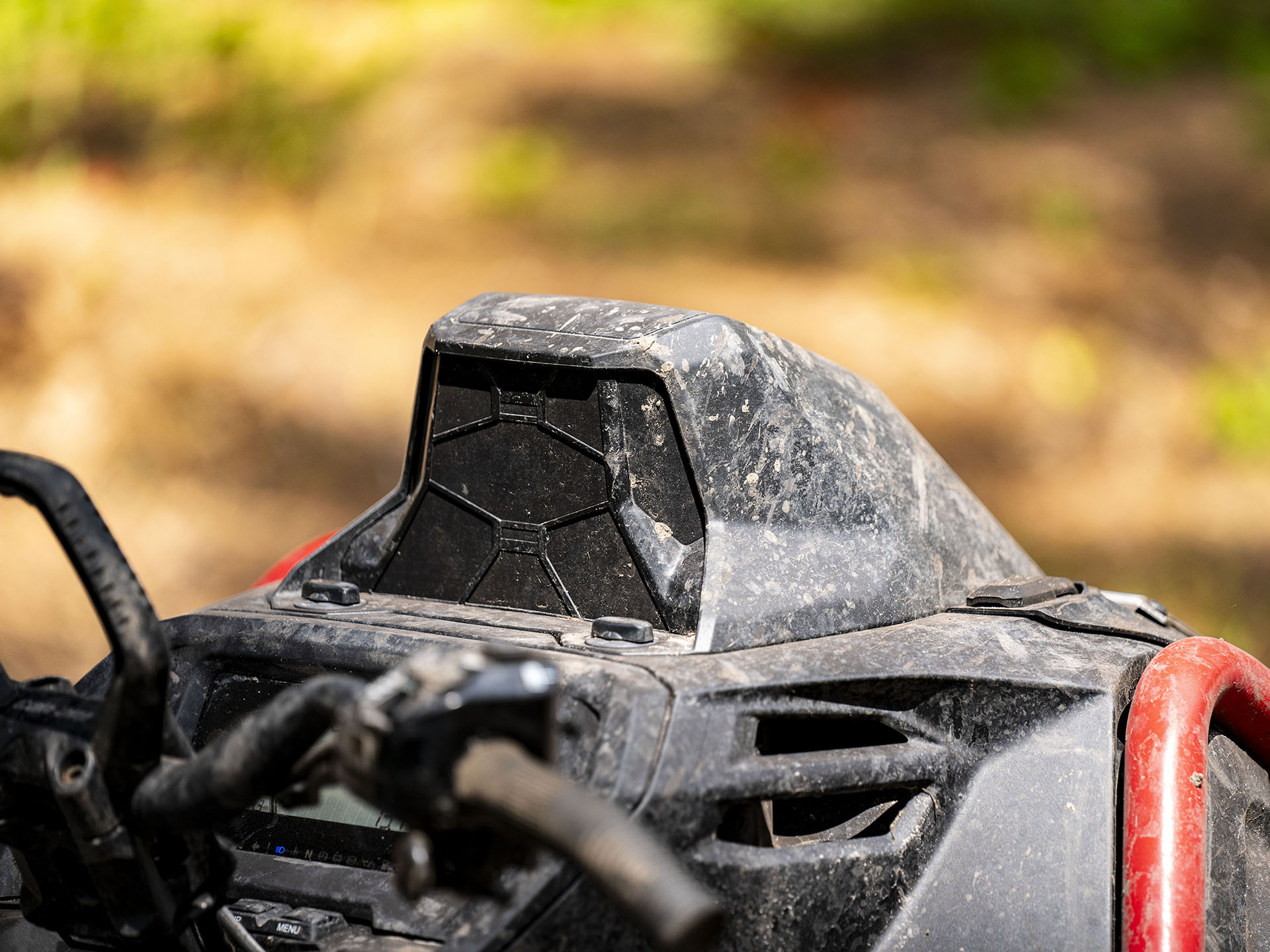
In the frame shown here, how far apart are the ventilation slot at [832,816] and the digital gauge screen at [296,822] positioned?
423 mm

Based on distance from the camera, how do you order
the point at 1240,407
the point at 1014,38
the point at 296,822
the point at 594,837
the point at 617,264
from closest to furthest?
the point at 594,837
the point at 296,822
the point at 1240,407
the point at 617,264
the point at 1014,38

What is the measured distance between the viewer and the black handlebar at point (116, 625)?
1.12m

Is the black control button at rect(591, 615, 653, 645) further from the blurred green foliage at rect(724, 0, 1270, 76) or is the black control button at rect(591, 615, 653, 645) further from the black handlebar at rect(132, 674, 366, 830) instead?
the blurred green foliage at rect(724, 0, 1270, 76)

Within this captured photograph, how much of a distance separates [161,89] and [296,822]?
6654mm

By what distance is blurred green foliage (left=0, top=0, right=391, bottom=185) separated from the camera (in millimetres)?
6746

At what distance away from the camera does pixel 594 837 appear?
0.81m

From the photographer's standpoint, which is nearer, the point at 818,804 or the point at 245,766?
the point at 245,766

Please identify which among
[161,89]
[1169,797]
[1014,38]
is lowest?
[1169,797]

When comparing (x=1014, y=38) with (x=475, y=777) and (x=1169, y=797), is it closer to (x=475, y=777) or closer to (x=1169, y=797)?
(x=1169, y=797)

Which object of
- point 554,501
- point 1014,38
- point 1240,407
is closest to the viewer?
point 554,501

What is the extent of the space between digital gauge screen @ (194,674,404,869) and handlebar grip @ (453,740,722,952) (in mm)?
545

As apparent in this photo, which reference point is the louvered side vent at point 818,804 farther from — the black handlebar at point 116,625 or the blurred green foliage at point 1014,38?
the blurred green foliage at point 1014,38

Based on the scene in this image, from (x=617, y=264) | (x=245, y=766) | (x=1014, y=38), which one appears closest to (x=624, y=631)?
(x=245, y=766)

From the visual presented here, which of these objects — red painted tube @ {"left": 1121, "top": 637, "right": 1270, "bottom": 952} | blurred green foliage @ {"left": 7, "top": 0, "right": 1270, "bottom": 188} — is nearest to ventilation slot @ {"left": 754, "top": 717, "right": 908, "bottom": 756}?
red painted tube @ {"left": 1121, "top": 637, "right": 1270, "bottom": 952}
